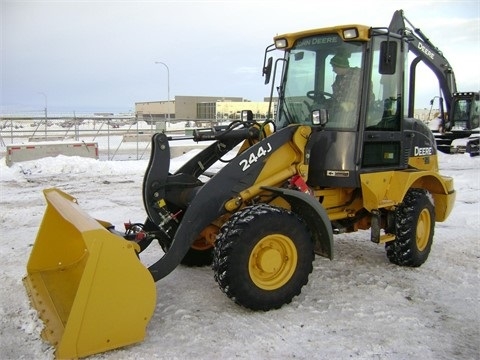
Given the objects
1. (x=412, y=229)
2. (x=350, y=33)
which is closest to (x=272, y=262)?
(x=412, y=229)

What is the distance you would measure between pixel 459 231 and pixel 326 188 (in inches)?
123

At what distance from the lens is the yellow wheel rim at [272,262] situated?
12.8ft

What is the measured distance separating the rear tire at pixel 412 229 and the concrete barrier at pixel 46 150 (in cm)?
1155

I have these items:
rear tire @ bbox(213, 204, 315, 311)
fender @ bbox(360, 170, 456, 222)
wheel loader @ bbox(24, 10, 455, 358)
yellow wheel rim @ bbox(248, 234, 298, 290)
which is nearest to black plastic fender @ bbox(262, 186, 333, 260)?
wheel loader @ bbox(24, 10, 455, 358)

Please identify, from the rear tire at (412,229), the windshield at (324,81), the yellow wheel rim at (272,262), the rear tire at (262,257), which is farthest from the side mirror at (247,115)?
the rear tire at (412,229)

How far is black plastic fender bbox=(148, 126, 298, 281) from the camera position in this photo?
3824 millimetres

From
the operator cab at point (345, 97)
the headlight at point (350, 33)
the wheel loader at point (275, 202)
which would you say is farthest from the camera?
the operator cab at point (345, 97)

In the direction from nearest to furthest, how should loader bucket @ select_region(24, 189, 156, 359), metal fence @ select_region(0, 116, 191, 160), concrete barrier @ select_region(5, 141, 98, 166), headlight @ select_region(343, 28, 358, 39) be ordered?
loader bucket @ select_region(24, 189, 156, 359) < headlight @ select_region(343, 28, 358, 39) < concrete barrier @ select_region(5, 141, 98, 166) < metal fence @ select_region(0, 116, 191, 160)

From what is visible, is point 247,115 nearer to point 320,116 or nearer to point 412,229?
point 320,116

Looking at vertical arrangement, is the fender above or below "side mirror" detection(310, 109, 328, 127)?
below

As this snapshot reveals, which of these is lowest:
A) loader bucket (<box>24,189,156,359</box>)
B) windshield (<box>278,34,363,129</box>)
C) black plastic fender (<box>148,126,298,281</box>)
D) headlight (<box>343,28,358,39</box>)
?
loader bucket (<box>24,189,156,359</box>)

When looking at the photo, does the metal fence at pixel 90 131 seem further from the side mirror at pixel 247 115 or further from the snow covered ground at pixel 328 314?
the snow covered ground at pixel 328 314

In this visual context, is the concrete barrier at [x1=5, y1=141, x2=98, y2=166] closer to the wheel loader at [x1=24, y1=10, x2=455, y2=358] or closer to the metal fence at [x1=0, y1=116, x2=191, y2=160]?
the metal fence at [x1=0, y1=116, x2=191, y2=160]

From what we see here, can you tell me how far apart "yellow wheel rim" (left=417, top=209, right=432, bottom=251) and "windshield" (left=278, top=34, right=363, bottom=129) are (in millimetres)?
1556
